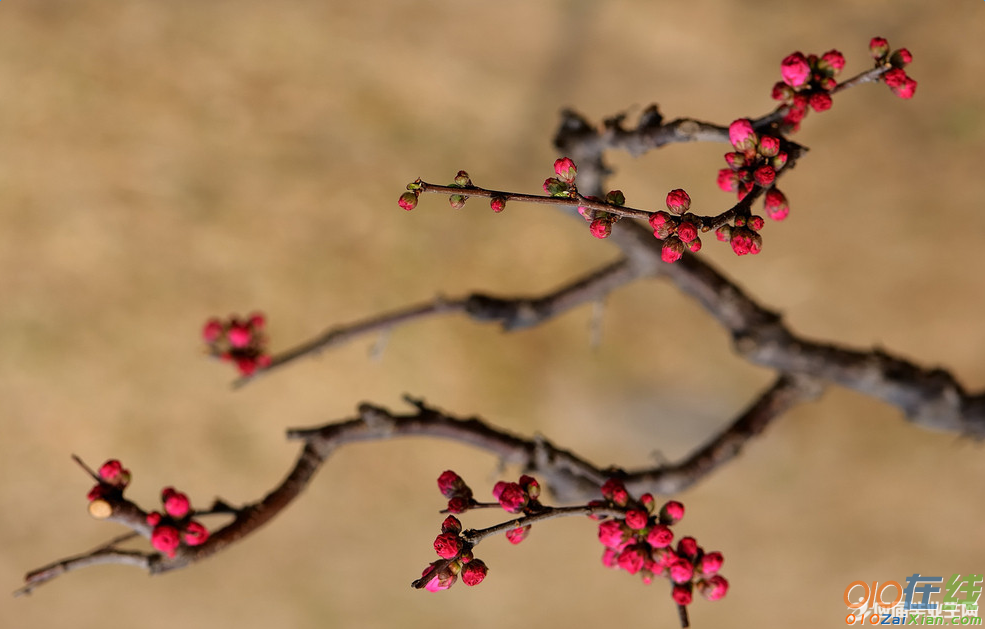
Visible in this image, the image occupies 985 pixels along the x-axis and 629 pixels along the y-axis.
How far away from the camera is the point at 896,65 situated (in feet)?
3.22

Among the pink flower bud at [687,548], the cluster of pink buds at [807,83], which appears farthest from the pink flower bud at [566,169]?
the pink flower bud at [687,548]

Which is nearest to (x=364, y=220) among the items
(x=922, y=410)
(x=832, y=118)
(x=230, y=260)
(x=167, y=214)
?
(x=230, y=260)

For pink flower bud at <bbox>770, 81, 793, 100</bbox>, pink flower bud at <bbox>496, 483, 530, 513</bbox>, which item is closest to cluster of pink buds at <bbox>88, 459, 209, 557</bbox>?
pink flower bud at <bbox>496, 483, 530, 513</bbox>

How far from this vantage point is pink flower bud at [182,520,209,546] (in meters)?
1.19

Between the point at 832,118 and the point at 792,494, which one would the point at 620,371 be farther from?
the point at 832,118

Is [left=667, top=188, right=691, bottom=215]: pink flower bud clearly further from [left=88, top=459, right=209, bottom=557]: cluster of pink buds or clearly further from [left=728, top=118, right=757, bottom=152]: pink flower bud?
[left=88, top=459, right=209, bottom=557]: cluster of pink buds

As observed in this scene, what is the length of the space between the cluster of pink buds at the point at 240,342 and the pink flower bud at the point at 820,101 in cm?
129

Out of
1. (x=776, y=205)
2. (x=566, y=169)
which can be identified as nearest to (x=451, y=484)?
(x=566, y=169)

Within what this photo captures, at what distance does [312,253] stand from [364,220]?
222 mm

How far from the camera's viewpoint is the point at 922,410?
1635 mm

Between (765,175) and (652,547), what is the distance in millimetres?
540

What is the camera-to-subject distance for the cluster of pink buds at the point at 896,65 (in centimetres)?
95

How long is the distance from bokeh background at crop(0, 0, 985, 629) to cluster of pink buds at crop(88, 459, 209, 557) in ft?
3.90

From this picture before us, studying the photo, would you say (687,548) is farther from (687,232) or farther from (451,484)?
(687,232)
